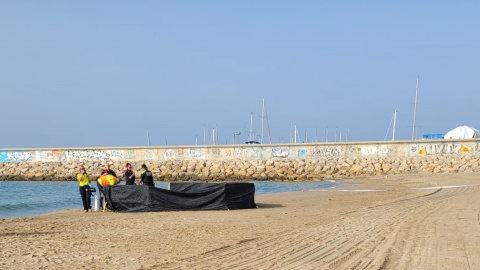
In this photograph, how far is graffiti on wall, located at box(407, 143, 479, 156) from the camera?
4391cm

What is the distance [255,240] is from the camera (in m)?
10.9

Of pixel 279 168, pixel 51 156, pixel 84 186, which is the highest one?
pixel 84 186

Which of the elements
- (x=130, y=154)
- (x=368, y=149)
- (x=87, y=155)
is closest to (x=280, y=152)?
(x=368, y=149)

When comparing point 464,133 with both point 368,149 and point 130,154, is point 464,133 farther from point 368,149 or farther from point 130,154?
point 130,154

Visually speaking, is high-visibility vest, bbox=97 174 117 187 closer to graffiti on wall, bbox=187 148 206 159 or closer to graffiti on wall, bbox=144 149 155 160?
graffiti on wall, bbox=187 148 206 159

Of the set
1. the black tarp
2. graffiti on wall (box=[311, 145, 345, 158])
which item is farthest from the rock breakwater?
the black tarp

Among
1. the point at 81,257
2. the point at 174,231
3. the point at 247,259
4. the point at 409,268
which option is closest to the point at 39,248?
the point at 81,257

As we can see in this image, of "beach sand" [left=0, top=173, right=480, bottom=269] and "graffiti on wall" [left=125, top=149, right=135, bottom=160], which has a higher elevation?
"graffiti on wall" [left=125, top=149, right=135, bottom=160]

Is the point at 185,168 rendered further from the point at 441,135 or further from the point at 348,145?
the point at 441,135

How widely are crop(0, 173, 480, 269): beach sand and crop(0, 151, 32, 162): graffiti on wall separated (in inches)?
1739

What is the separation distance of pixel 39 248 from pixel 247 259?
13.5 feet

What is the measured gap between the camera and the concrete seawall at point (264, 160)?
44.1 m

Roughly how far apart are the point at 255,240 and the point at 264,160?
38.6 m

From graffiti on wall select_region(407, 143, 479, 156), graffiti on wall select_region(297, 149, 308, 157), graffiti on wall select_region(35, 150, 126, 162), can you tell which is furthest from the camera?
graffiti on wall select_region(35, 150, 126, 162)
